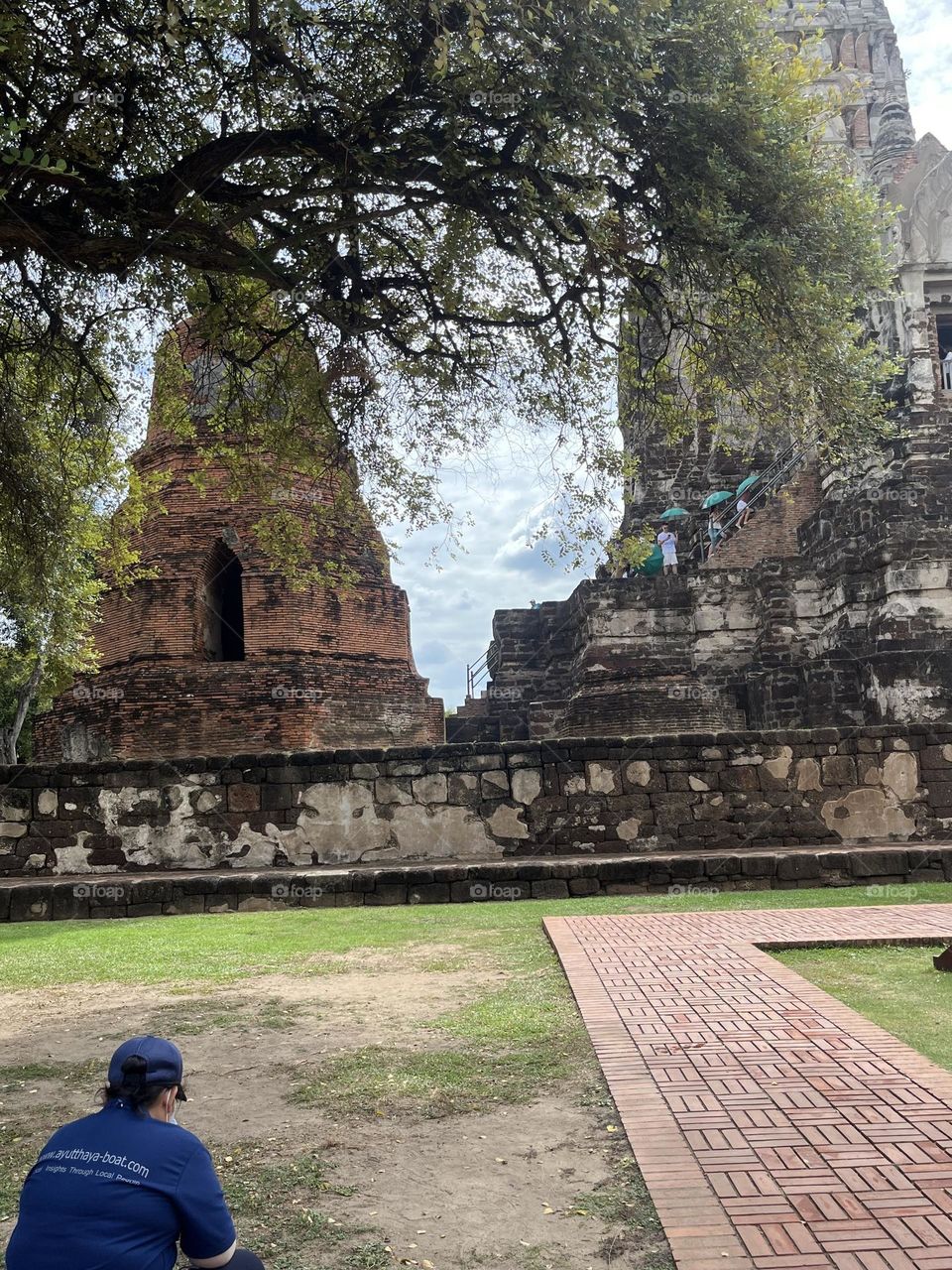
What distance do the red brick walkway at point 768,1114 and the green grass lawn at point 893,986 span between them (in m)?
0.12

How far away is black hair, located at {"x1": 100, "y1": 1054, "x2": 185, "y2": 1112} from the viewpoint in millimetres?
2180

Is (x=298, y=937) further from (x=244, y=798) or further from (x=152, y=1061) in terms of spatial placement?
(x=152, y=1061)

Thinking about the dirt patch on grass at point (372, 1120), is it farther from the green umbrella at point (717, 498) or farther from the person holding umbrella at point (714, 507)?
the green umbrella at point (717, 498)

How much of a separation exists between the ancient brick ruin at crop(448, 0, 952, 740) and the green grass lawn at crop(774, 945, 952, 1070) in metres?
8.63

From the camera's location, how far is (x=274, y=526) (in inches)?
386

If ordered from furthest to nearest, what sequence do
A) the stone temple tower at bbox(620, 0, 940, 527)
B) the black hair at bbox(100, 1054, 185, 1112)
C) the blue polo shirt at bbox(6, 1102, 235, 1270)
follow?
the stone temple tower at bbox(620, 0, 940, 527)
the black hair at bbox(100, 1054, 185, 1112)
the blue polo shirt at bbox(6, 1102, 235, 1270)

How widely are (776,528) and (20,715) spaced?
15.8 m

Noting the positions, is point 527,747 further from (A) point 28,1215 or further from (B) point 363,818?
(A) point 28,1215

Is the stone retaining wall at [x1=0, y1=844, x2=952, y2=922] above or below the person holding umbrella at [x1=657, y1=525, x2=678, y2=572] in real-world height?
below

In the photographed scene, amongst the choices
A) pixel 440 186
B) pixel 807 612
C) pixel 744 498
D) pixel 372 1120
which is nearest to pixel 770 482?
pixel 744 498

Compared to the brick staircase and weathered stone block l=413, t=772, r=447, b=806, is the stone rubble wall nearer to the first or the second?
weathered stone block l=413, t=772, r=447, b=806

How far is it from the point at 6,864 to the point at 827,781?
26.5 ft

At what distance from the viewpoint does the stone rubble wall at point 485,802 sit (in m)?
10.5

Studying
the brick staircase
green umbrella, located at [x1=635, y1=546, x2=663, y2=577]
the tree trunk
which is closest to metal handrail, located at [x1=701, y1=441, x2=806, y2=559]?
the brick staircase
